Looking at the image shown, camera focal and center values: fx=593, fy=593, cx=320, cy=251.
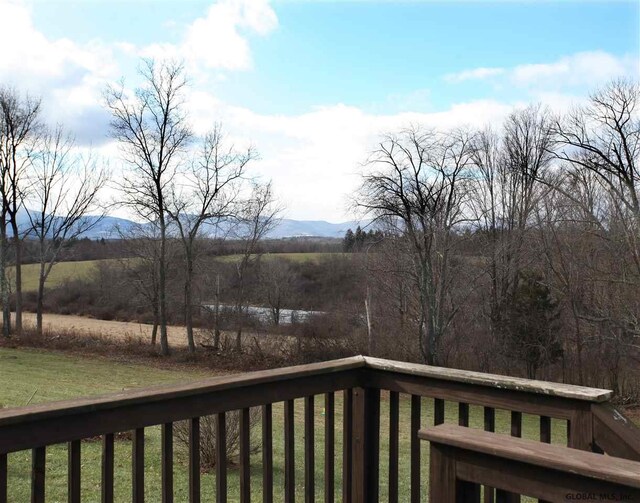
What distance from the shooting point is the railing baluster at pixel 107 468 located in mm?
1873

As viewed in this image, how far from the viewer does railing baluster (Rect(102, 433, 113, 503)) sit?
1.87m

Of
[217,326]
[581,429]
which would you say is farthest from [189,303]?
[581,429]

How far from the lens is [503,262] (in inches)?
969

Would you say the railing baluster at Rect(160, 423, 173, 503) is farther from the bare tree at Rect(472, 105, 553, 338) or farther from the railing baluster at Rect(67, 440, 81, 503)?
the bare tree at Rect(472, 105, 553, 338)

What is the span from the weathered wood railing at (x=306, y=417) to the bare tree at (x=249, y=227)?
21.8 meters

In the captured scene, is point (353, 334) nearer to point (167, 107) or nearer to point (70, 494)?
point (167, 107)

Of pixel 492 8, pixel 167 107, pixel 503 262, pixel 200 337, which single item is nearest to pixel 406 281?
pixel 503 262

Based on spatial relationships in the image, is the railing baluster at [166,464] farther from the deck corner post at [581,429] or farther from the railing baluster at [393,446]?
the deck corner post at [581,429]

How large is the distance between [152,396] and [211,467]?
5000 mm

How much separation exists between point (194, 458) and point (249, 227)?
78.3 feet

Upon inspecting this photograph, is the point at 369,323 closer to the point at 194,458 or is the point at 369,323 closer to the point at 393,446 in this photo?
the point at 393,446

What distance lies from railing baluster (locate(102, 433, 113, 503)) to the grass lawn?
3.17 metres

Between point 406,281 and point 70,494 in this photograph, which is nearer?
point 70,494

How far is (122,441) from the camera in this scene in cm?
755
